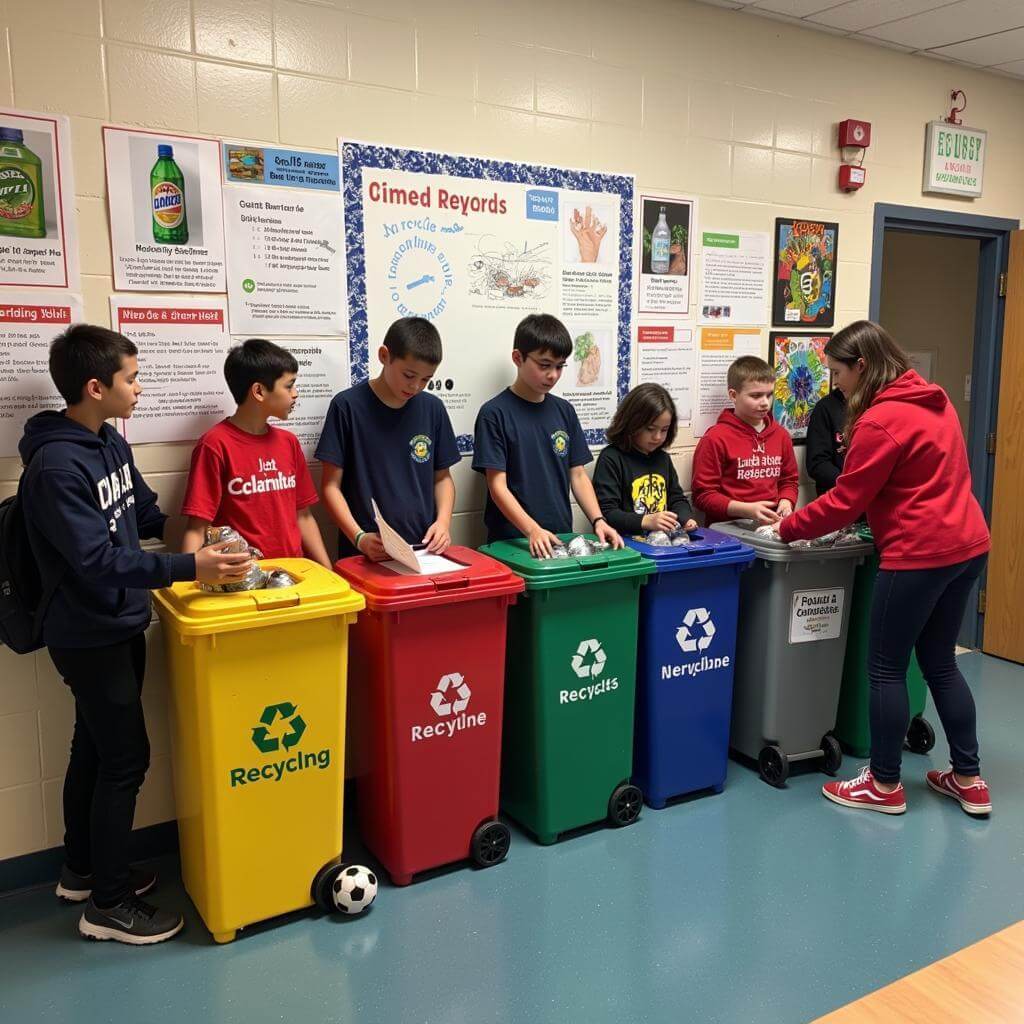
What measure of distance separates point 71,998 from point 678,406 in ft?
9.39

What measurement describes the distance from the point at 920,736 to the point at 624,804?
140 centimetres

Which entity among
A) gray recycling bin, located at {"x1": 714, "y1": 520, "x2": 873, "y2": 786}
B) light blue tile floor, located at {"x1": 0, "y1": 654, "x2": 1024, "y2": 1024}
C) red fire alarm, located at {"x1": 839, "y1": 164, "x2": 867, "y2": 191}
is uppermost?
red fire alarm, located at {"x1": 839, "y1": 164, "x2": 867, "y2": 191}

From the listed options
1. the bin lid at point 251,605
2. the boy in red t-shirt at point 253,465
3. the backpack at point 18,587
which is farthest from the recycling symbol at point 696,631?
the backpack at point 18,587

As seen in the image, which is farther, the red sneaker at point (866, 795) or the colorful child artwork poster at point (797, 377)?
the colorful child artwork poster at point (797, 377)

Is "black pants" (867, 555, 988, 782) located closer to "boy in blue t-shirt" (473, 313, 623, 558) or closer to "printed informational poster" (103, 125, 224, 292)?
"boy in blue t-shirt" (473, 313, 623, 558)

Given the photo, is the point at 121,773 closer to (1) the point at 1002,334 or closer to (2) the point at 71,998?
(2) the point at 71,998

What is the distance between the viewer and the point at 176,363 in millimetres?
2646

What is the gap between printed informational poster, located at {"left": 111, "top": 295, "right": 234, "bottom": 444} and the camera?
102 inches

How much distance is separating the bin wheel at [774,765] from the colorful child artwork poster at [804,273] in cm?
187

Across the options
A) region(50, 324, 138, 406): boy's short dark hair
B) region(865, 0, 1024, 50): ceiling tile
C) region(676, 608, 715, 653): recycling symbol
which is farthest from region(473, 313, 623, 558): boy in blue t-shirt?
region(865, 0, 1024, 50): ceiling tile

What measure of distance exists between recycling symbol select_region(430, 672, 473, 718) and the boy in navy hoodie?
67 cm

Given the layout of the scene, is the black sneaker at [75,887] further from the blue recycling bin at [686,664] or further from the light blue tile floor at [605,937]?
the blue recycling bin at [686,664]

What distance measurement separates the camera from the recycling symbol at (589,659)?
2783mm

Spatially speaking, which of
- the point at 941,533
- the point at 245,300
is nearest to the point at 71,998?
the point at 245,300
